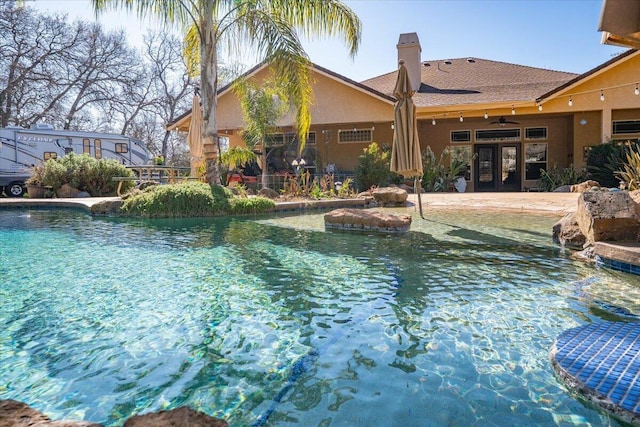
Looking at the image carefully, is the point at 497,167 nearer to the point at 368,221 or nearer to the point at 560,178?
the point at 560,178

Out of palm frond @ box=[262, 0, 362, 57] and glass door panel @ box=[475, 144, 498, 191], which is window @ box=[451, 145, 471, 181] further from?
palm frond @ box=[262, 0, 362, 57]

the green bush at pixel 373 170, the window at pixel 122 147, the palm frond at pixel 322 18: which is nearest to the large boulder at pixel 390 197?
the green bush at pixel 373 170

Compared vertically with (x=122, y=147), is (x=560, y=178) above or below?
below

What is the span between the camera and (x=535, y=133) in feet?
63.4

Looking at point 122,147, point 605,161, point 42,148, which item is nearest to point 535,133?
point 605,161

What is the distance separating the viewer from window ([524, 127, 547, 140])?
19250 mm

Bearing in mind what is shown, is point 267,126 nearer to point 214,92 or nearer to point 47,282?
point 214,92

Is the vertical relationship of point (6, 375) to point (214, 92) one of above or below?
below

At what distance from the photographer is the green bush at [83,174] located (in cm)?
1548

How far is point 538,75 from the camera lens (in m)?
19.8

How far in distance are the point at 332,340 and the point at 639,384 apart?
5.85ft

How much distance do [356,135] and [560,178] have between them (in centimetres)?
861

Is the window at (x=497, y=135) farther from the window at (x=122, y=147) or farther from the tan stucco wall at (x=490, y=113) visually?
the window at (x=122, y=147)

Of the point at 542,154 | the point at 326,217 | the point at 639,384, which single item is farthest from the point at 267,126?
the point at 639,384
